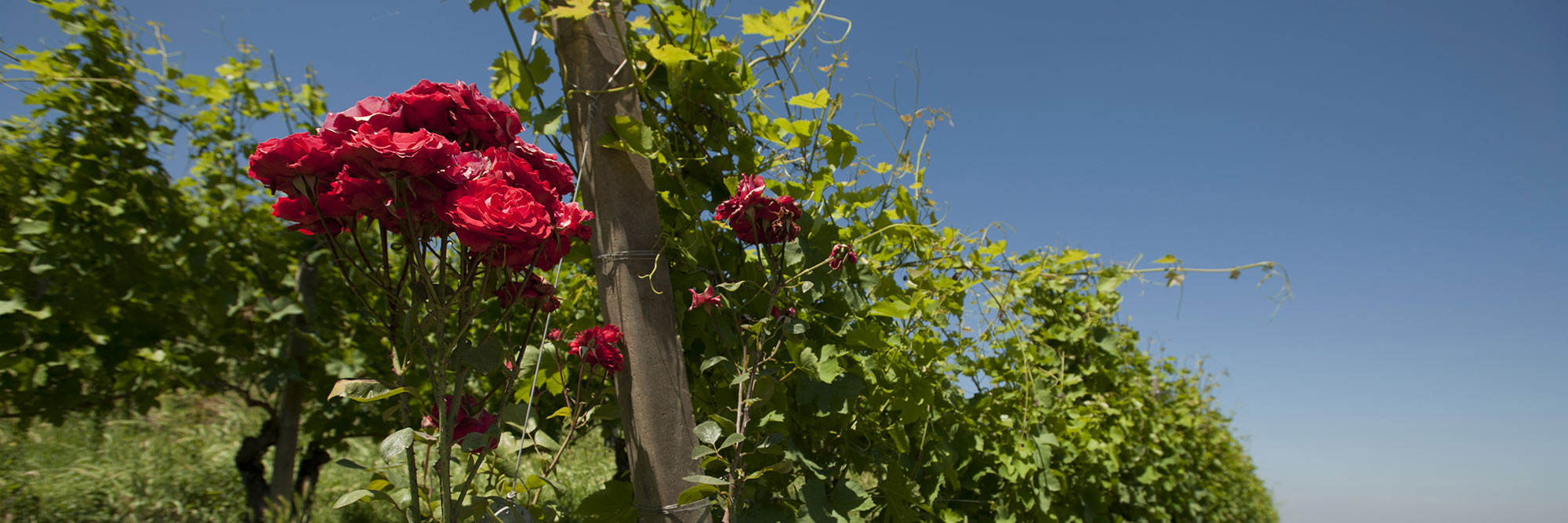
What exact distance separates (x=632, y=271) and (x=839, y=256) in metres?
0.39

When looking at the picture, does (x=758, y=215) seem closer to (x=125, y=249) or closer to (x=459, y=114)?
(x=459, y=114)

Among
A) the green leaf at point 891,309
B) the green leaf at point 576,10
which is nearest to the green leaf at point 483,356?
the green leaf at point 576,10

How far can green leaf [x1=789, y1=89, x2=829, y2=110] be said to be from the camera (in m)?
1.42

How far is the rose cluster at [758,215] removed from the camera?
1.19 meters

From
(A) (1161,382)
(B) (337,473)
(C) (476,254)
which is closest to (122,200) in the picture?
(C) (476,254)

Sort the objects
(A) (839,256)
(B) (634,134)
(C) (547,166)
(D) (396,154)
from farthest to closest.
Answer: (A) (839,256)
(B) (634,134)
(C) (547,166)
(D) (396,154)

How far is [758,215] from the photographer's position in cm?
121

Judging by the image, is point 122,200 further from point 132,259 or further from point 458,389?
point 458,389

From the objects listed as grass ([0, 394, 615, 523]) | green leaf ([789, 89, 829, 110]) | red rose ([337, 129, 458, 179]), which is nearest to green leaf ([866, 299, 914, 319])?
green leaf ([789, 89, 829, 110])

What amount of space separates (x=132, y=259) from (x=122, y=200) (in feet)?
0.91

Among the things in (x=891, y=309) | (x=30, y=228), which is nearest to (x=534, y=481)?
(x=891, y=309)

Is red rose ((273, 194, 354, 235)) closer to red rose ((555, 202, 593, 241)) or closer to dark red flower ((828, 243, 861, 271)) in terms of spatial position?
red rose ((555, 202, 593, 241))

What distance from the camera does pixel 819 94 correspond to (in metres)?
1.42

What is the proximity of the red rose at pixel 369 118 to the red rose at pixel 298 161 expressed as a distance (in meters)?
0.03
